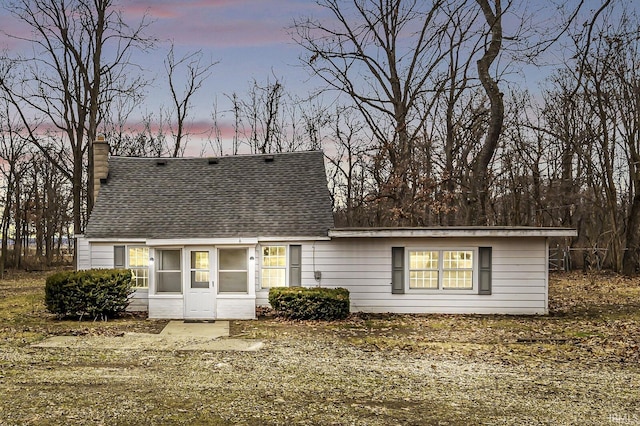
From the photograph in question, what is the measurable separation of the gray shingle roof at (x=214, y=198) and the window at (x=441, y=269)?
121 inches

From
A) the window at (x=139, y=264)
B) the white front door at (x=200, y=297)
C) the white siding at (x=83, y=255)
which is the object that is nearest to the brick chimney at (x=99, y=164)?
the white siding at (x=83, y=255)

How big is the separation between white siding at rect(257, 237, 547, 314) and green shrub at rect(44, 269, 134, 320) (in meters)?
5.75

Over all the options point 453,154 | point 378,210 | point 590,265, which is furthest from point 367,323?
point 590,265

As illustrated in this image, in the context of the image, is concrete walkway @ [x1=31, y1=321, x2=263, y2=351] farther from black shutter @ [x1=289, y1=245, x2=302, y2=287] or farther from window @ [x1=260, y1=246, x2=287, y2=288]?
black shutter @ [x1=289, y1=245, x2=302, y2=287]

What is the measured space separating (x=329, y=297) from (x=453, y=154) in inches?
698

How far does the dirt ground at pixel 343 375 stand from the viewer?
278 inches

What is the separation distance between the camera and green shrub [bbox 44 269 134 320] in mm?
15133

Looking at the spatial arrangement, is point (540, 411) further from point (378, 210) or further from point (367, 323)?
point (378, 210)

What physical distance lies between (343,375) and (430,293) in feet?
25.6

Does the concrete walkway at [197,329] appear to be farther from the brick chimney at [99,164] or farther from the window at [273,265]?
the brick chimney at [99,164]

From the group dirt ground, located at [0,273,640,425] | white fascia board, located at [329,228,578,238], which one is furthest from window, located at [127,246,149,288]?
white fascia board, located at [329,228,578,238]

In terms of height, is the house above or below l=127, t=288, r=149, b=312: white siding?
above

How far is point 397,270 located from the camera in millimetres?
16469

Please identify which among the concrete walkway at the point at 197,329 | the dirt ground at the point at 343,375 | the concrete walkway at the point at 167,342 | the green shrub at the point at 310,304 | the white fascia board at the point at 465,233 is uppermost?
the white fascia board at the point at 465,233
